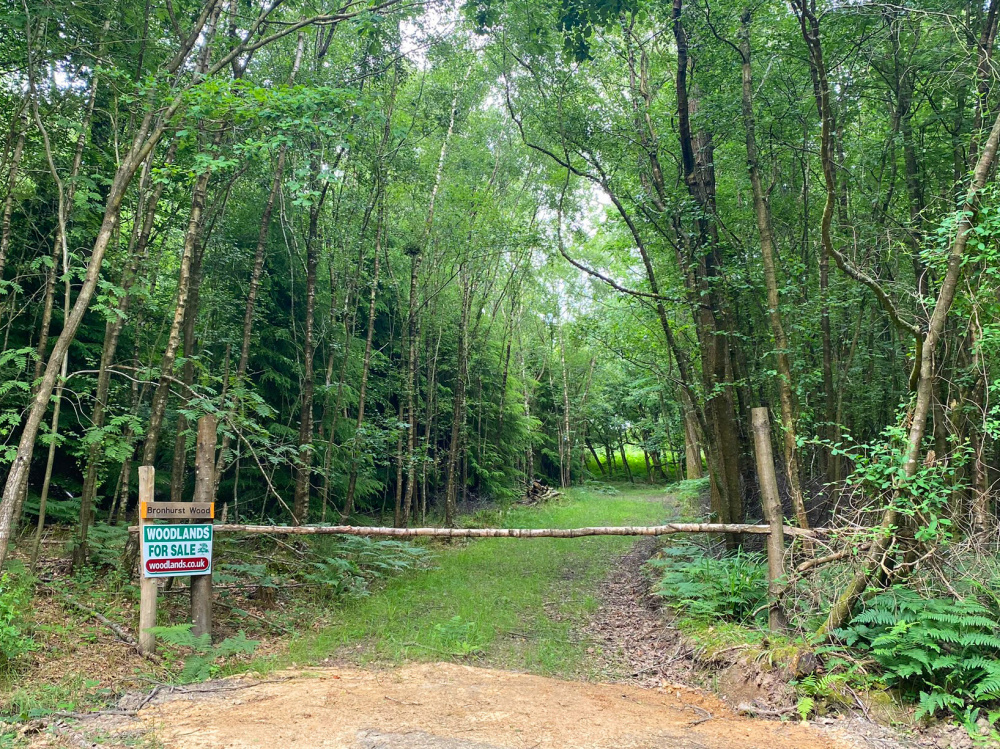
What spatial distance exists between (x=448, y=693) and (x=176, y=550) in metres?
2.97

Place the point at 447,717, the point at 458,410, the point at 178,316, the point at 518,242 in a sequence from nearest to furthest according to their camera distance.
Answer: the point at 447,717 → the point at 178,316 → the point at 518,242 → the point at 458,410

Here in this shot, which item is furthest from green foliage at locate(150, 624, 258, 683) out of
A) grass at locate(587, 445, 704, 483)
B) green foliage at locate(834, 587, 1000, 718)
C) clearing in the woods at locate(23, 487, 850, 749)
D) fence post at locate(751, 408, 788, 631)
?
grass at locate(587, 445, 704, 483)

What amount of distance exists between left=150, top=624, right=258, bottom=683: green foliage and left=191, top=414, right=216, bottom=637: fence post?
17 centimetres

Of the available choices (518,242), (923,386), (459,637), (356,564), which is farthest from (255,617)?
(518,242)

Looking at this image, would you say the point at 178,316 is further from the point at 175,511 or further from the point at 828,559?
the point at 828,559

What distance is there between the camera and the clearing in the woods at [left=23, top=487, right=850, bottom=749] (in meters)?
3.82

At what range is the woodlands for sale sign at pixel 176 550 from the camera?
5537 millimetres

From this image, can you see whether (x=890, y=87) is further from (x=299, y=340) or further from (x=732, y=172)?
(x=299, y=340)

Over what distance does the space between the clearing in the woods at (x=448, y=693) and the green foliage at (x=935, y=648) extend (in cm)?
79

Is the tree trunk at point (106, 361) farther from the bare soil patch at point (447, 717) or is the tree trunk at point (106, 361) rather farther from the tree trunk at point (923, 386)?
the tree trunk at point (923, 386)

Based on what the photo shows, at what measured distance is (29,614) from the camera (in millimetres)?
5586

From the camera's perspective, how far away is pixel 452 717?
4.22 m

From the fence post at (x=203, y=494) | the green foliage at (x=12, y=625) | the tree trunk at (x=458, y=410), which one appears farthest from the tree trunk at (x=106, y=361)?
the tree trunk at (x=458, y=410)

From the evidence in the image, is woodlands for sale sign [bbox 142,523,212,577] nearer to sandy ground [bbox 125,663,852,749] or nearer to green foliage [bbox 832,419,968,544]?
sandy ground [bbox 125,663,852,749]
